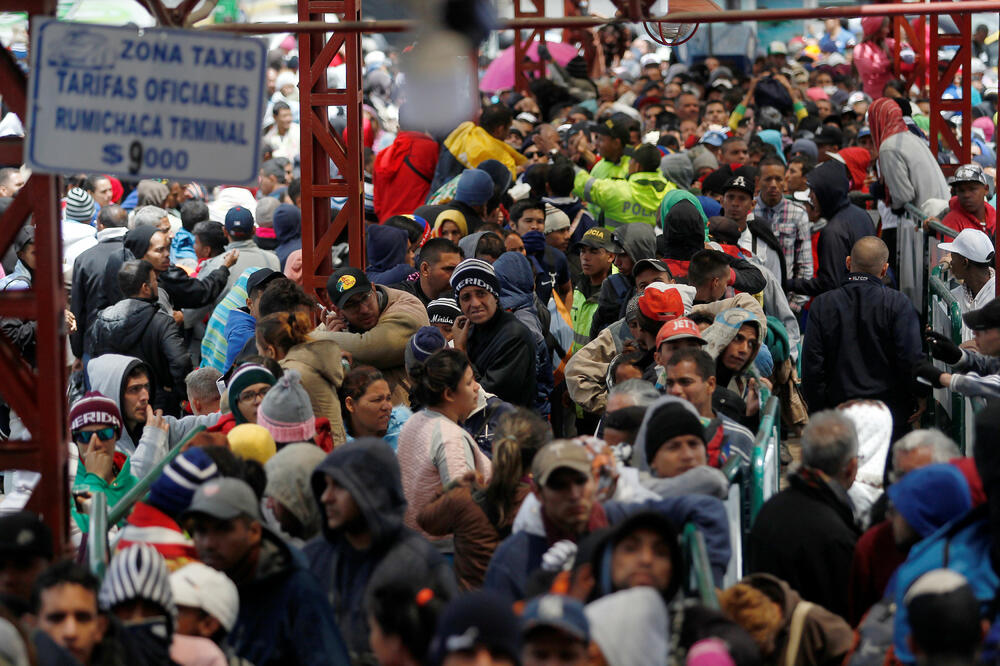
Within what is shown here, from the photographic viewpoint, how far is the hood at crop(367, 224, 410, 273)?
9594mm

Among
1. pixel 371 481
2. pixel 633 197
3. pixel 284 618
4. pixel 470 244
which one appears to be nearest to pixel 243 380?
pixel 371 481

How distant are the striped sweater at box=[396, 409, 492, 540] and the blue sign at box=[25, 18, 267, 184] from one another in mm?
1788

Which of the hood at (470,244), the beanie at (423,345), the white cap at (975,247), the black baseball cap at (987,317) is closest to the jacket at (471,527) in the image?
the beanie at (423,345)

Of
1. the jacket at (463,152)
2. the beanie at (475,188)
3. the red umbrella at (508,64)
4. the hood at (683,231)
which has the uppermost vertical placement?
the red umbrella at (508,64)

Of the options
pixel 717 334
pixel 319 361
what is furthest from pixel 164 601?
pixel 717 334

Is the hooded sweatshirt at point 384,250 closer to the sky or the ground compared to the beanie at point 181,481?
closer to the sky

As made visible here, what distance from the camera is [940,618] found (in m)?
3.75

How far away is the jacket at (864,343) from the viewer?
29.4 ft

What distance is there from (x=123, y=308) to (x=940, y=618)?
21.0ft

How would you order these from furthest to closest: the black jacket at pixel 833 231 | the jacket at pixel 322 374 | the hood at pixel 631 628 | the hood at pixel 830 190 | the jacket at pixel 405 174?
the jacket at pixel 405 174
the hood at pixel 830 190
the black jacket at pixel 833 231
the jacket at pixel 322 374
the hood at pixel 631 628

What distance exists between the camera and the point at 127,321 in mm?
9016

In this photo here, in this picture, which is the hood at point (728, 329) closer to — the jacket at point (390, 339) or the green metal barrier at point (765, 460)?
the green metal barrier at point (765, 460)

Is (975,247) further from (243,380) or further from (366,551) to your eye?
(366,551)

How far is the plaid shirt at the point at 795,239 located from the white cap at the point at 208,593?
763 cm
